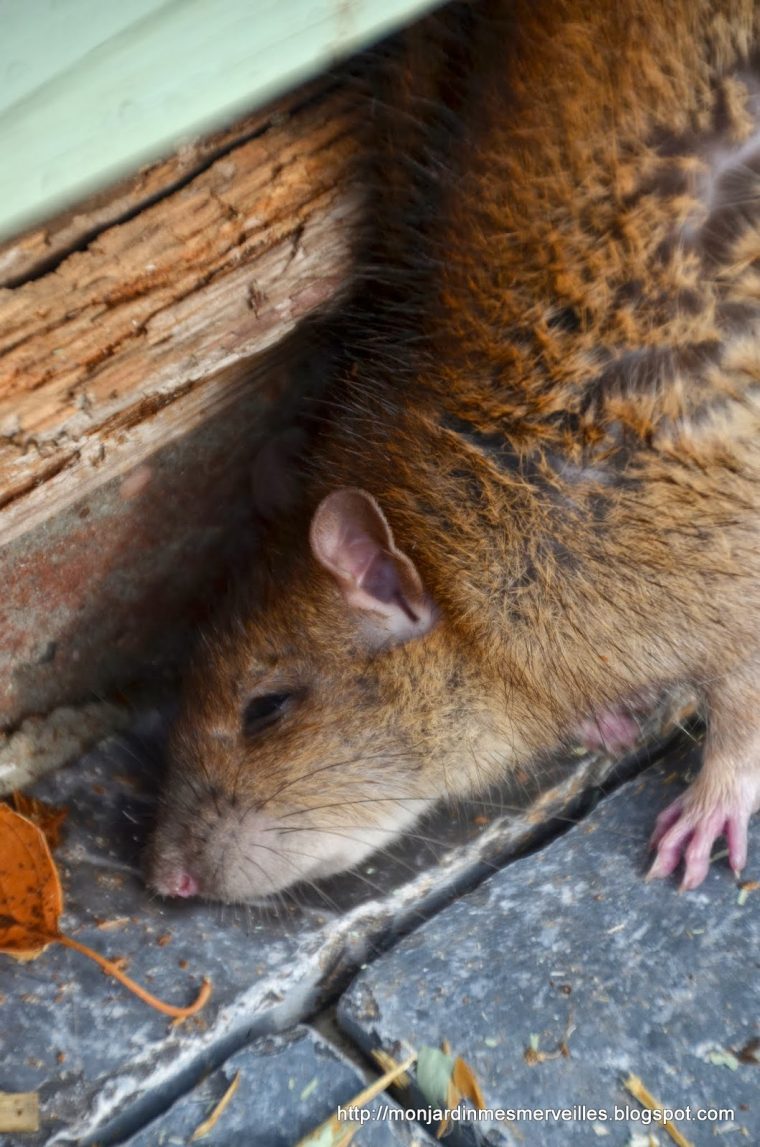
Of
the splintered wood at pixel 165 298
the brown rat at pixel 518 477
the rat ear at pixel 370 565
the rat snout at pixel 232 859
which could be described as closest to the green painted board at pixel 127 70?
the splintered wood at pixel 165 298

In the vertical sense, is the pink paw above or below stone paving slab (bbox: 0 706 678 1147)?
below

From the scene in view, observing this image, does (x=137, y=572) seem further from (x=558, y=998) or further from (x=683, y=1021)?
(x=683, y=1021)

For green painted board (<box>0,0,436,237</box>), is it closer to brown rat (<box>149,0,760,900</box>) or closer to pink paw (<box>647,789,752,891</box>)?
brown rat (<box>149,0,760,900</box>)

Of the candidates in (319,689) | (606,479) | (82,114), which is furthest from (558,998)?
(82,114)

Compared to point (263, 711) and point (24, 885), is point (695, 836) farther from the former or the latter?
point (24, 885)

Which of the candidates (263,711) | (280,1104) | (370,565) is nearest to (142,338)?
(370,565)

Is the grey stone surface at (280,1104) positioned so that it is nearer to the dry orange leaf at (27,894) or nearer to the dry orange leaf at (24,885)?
the dry orange leaf at (27,894)

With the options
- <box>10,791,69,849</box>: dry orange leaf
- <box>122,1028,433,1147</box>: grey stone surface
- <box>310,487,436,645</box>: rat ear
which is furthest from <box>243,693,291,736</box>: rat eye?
<box>122,1028,433,1147</box>: grey stone surface

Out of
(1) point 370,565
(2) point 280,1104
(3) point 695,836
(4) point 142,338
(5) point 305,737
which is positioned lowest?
(3) point 695,836
